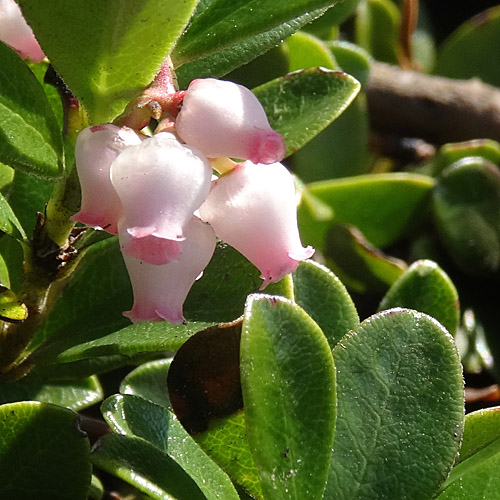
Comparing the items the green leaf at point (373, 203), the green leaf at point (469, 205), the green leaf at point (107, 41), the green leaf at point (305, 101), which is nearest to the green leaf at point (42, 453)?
the green leaf at point (107, 41)

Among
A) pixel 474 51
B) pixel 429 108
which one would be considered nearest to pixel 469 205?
pixel 429 108

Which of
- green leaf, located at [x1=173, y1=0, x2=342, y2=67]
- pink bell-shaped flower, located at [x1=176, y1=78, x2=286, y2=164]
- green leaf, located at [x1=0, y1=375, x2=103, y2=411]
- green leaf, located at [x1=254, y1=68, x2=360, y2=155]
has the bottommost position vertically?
green leaf, located at [x1=0, y1=375, x2=103, y2=411]

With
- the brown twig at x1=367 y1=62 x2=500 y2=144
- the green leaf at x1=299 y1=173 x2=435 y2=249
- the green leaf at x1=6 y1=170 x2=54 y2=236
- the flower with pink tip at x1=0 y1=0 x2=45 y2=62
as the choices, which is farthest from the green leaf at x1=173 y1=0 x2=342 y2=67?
the brown twig at x1=367 y1=62 x2=500 y2=144

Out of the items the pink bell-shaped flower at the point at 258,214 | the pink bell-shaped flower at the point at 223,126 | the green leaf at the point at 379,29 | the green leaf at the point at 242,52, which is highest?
the pink bell-shaped flower at the point at 223,126

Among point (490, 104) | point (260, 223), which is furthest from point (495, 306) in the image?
point (260, 223)

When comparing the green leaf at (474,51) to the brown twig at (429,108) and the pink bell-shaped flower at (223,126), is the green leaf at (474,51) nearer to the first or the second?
the brown twig at (429,108)

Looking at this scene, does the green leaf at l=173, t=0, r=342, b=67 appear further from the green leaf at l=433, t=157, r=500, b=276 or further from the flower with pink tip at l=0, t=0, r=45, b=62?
the green leaf at l=433, t=157, r=500, b=276
